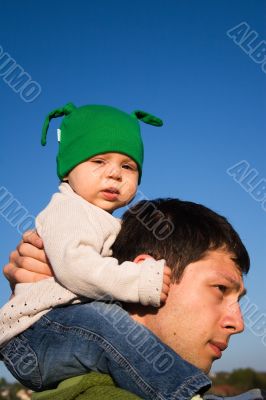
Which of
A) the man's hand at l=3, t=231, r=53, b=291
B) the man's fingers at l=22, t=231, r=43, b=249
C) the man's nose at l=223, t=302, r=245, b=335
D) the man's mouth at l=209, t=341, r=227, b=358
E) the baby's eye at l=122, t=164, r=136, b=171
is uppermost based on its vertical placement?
Answer: the baby's eye at l=122, t=164, r=136, b=171

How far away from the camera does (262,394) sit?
3.10 m

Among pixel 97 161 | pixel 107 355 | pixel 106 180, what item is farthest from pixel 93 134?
pixel 107 355

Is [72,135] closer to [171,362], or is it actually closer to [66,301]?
[66,301]

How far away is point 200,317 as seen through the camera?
2850 mm

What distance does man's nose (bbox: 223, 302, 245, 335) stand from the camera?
292 cm

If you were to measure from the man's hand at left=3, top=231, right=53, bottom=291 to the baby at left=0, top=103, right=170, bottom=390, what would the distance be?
0.11 m

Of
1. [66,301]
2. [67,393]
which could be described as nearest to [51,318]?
[66,301]

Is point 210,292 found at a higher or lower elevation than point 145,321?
higher

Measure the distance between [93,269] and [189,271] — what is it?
50 cm

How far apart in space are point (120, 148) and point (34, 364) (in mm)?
1311

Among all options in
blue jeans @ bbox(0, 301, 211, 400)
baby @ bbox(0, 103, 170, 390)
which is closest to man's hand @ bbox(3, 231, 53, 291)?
baby @ bbox(0, 103, 170, 390)

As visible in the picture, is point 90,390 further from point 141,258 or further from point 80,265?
point 141,258

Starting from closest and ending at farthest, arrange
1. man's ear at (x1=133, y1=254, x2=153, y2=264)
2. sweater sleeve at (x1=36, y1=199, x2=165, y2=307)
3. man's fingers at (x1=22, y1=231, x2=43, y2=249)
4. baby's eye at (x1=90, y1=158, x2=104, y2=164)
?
sweater sleeve at (x1=36, y1=199, x2=165, y2=307), man's ear at (x1=133, y1=254, x2=153, y2=264), man's fingers at (x1=22, y1=231, x2=43, y2=249), baby's eye at (x1=90, y1=158, x2=104, y2=164)

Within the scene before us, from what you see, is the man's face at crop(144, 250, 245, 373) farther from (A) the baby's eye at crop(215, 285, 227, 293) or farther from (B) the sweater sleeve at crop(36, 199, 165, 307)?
(B) the sweater sleeve at crop(36, 199, 165, 307)
